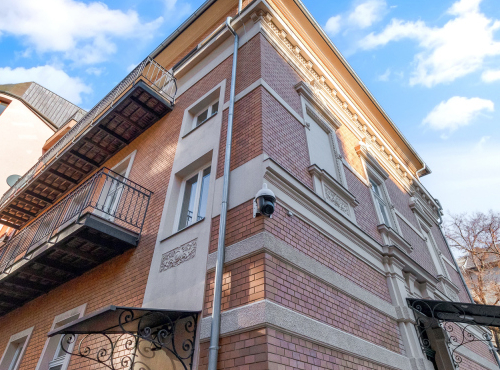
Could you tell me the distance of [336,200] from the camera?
713cm

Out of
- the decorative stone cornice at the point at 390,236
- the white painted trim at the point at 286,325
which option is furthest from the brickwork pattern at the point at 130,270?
the decorative stone cornice at the point at 390,236

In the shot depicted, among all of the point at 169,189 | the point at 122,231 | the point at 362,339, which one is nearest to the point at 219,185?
the point at 169,189

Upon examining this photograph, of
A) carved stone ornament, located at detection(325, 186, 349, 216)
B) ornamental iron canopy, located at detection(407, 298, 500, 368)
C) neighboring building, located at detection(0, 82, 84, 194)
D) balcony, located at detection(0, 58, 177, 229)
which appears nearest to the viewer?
ornamental iron canopy, located at detection(407, 298, 500, 368)

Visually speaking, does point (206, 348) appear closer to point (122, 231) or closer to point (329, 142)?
point (122, 231)

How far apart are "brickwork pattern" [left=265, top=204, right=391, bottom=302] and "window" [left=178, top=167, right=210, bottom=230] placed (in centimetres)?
186

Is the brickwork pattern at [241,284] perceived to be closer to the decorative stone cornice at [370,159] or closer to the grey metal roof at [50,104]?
the decorative stone cornice at [370,159]

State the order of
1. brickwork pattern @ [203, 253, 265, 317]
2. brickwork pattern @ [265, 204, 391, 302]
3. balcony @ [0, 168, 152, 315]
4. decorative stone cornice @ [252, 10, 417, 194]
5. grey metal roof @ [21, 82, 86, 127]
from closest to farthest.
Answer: brickwork pattern @ [203, 253, 265, 317] < brickwork pattern @ [265, 204, 391, 302] < balcony @ [0, 168, 152, 315] < decorative stone cornice @ [252, 10, 417, 194] < grey metal roof @ [21, 82, 86, 127]

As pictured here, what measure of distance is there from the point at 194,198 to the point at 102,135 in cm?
470

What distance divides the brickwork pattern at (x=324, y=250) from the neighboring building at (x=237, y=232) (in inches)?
1.4

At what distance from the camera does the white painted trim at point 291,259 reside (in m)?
4.57

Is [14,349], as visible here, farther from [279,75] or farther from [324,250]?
[279,75]

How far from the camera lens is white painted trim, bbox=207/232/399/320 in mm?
4566

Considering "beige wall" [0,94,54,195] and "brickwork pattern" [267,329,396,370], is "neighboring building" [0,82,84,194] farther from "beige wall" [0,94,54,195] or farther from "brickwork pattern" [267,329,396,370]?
"brickwork pattern" [267,329,396,370]

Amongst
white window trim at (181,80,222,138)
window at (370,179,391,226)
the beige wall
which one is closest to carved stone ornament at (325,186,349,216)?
window at (370,179,391,226)
